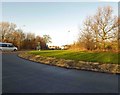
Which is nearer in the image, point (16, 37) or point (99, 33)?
point (99, 33)

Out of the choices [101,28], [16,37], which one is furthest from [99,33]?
[16,37]

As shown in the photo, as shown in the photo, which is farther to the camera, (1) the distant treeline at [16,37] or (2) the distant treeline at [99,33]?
(1) the distant treeline at [16,37]

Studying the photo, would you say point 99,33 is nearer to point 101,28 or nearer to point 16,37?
point 101,28

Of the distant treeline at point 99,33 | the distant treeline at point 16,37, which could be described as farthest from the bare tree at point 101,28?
the distant treeline at point 16,37

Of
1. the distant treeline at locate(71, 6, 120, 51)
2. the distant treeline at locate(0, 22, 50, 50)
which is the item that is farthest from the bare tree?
the distant treeline at locate(0, 22, 50, 50)

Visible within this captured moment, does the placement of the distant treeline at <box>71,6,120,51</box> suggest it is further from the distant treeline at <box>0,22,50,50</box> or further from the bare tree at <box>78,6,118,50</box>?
the distant treeline at <box>0,22,50,50</box>

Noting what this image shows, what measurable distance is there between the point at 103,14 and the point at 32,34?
4114cm

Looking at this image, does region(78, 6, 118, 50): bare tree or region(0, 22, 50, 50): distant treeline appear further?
region(0, 22, 50, 50): distant treeline

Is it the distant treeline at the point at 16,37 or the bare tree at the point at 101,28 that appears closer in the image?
the bare tree at the point at 101,28

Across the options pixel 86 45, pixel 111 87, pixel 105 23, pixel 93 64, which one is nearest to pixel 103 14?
pixel 105 23

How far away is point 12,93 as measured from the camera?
24.4 feet

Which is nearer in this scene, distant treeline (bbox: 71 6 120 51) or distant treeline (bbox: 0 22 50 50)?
distant treeline (bbox: 71 6 120 51)

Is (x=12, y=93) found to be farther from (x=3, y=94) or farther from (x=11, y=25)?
(x=11, y=25)

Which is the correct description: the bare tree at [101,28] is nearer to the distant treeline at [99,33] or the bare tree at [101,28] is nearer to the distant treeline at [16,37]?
the distant treeline at [99,33]
